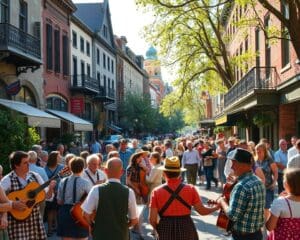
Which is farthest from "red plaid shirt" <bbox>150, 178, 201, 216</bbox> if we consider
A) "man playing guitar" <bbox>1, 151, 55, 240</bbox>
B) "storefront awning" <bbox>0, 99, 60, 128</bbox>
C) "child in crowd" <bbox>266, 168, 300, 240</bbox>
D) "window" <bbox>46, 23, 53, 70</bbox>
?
"window" <bbox>46, 23, 53, 70</bbox>

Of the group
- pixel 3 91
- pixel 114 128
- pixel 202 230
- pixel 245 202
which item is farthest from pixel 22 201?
pixel 114 128

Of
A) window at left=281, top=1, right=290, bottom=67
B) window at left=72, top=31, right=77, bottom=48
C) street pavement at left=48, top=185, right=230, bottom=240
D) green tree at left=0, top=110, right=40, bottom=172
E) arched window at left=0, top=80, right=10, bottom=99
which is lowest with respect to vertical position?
street pavement at left=48, top=185, right=230, bottom=240

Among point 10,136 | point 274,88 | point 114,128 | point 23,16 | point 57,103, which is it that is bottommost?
point 10,136

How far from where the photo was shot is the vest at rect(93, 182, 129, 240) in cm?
543

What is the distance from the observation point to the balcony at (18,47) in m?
20.2

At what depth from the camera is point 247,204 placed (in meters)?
4.95

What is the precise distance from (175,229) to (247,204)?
3.01 feet

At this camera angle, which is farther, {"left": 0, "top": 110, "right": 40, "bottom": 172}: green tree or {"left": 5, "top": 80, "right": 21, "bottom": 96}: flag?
{"left": 5, "top": 80, "right": 21, "bottom": 96}: flag

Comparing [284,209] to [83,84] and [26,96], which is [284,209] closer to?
[26,96]

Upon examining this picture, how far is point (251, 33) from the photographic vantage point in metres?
26.8

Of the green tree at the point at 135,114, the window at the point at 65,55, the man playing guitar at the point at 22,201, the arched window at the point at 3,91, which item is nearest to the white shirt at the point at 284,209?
→ the man playing guitar at the point at 22,201

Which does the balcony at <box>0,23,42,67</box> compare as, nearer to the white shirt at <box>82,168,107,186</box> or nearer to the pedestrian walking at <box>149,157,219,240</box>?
the white shirt at <box>82,168,107,186</box>

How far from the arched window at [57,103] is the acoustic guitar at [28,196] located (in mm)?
23583

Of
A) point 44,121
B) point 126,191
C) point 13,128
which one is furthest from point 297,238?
point 44,121
